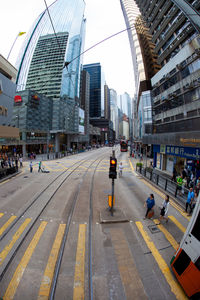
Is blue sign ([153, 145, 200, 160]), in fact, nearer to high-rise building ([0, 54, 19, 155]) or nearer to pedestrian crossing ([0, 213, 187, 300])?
pedestrian crossing ([0, 213, 187, 300])

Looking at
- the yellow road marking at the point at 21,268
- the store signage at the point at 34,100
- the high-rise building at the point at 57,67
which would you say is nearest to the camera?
the yellow road marking at the point at 21,268

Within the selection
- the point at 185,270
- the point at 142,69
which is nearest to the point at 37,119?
the point at 142,69

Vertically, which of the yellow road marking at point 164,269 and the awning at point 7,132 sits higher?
the awning at point 7,132

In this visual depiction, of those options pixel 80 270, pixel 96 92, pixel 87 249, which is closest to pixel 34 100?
pixel 87 249

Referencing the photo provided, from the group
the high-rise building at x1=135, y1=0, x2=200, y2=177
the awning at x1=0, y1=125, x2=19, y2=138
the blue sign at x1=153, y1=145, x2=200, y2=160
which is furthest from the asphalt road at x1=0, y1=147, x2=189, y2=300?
the awning at x1=0, y1=125, x2=19, y2=138

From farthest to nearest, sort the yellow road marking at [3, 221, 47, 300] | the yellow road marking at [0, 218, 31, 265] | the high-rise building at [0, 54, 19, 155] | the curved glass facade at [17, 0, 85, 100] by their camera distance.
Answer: the curved glass facade at [17, 0, 85, 100] < the high-rise building at [0, 54, 19, 155] < the yellow road marking at [0, 218, 31, 265] < the yellow road marking at [3, 221, 47, 300]

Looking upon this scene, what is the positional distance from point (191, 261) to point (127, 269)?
6.57 ft

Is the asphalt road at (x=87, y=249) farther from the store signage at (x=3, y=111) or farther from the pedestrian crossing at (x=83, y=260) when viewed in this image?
the store signage at (x=3, y=111)

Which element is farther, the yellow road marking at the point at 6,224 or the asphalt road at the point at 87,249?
the yellow road marking at the point at 6,224

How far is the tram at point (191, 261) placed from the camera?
326 centimetres

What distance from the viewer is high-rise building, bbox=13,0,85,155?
6168cm

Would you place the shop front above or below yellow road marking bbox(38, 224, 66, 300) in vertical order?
above

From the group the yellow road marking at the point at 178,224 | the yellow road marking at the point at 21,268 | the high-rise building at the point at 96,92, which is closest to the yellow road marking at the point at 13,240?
the yellow road marking at the point at 21,268

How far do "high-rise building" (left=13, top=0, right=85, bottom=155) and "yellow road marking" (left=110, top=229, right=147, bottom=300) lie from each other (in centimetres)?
5188
